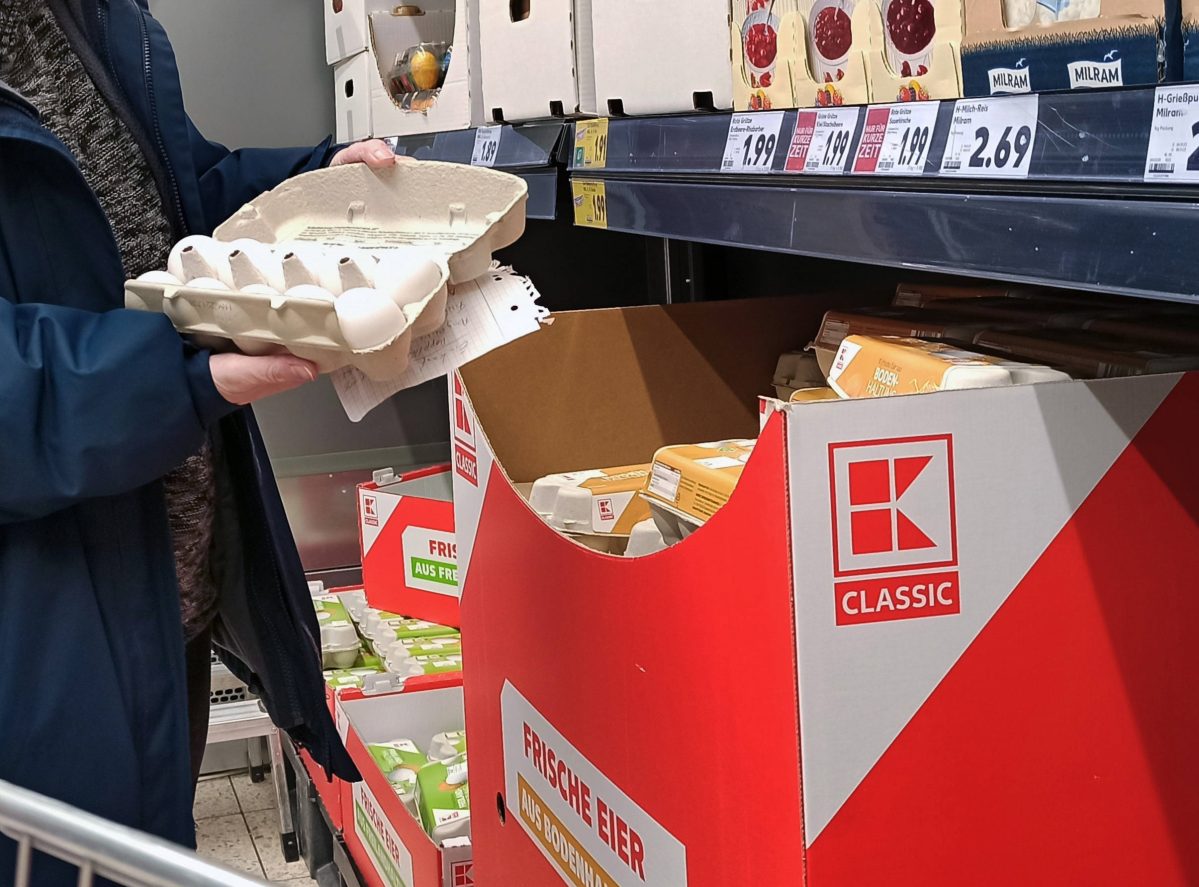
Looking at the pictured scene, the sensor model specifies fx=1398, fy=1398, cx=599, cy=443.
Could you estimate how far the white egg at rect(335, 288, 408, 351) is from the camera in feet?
3.41

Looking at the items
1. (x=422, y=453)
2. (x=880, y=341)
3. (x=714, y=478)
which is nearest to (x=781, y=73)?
(x=880, y=341)

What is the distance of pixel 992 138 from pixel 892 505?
26 centimetres

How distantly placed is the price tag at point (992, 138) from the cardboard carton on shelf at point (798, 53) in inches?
6.3

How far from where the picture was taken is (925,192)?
1034mm

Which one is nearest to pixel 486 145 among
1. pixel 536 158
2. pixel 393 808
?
pixel 536 158

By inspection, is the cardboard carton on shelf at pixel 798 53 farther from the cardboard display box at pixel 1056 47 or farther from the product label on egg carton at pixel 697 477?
the product label on egg carton at pixel 697 477

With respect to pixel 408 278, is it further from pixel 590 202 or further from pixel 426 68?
pixel 426 68

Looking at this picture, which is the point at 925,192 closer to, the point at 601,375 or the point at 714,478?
the point at 714,478

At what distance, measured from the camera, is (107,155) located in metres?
1.38

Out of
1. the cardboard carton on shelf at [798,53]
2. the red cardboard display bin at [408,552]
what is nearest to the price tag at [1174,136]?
the cardboard carton on shelf at [798,53]

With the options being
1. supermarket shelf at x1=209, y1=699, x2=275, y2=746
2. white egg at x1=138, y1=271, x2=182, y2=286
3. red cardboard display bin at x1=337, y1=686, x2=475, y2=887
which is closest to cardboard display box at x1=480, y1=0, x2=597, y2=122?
white egg at x1=138, y1=271, x2=182, y2=286

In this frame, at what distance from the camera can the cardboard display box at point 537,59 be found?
1.81 metres

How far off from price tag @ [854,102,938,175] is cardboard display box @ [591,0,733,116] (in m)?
0.34

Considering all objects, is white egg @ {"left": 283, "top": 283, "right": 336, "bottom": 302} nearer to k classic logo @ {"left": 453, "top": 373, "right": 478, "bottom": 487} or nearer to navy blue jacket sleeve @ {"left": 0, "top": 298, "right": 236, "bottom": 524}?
navy blue jacket sleeve @ {"left": 0, "top": 298, "right": 236, "bottom": 524}
